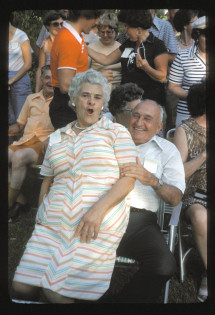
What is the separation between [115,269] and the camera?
2709mm

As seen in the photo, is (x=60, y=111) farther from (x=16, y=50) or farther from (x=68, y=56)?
(x=16, y=50)

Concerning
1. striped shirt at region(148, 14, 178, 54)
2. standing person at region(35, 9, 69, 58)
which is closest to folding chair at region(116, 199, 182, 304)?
striped shirt at region(148, 14, 178, 54)

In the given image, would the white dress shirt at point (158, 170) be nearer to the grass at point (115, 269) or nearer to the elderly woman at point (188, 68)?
the elderly woman at point (188, 68)

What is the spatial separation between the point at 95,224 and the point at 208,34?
53.1 inches

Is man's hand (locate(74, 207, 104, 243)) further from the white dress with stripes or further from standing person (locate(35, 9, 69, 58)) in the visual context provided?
standing person (locate(35, 9, 69, 58))

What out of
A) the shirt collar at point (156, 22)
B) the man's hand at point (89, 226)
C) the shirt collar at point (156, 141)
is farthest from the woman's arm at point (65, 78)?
the man's hand at point (89, 226)

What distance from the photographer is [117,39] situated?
3.18m

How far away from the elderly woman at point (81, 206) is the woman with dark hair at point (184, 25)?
27.6 inches

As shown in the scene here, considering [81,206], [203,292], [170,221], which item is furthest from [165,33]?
[203,292]

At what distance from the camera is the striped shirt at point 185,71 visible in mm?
2867

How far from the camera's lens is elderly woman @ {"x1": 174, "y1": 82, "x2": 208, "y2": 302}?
2828 millimetres

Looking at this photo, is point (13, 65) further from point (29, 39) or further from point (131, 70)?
point (131, 70)

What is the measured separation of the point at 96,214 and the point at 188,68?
1.19m

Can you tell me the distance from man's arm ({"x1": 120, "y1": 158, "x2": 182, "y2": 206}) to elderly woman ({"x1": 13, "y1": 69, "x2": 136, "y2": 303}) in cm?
4
